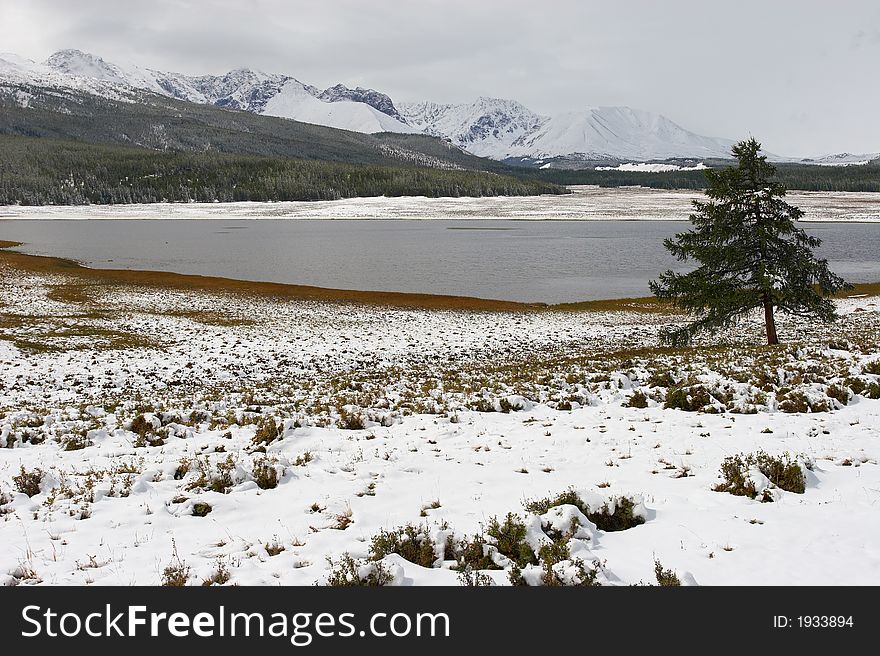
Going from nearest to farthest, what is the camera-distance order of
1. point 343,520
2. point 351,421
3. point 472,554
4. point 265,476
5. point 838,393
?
point 472,554
point 343,520
point 265,476
point 838,393
point 351,421

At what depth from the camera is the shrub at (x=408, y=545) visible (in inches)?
227

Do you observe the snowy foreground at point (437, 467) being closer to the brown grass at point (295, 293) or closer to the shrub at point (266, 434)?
the shrub at point (266, 434)

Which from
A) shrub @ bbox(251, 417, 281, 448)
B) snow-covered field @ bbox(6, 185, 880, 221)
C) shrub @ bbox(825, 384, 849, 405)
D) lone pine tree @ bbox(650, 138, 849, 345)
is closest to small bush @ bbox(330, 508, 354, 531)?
shrub @ bbox(251, 417, 281, 448)

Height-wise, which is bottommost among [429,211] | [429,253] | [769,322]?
[769,322]

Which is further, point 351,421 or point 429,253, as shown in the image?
point 429,253

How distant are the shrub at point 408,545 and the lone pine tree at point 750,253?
67.4 feet

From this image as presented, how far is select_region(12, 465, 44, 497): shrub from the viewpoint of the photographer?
25.6ft

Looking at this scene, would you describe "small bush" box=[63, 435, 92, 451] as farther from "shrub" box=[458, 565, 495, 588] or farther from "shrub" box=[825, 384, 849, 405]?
"shrub" box=[825, 384, 849, 405]

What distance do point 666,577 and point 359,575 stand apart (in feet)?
9.21

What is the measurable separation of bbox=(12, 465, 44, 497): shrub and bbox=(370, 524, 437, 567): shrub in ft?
16.9

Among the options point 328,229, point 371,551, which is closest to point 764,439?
point 371,551

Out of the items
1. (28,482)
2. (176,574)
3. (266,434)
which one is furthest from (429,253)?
(176,574)

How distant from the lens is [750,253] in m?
23.7

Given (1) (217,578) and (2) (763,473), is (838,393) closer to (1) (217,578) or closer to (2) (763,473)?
(2) (763,473)
